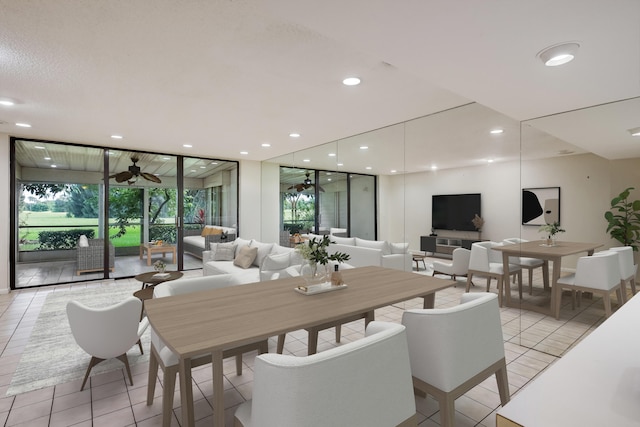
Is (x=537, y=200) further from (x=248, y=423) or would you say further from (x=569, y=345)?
(x=248, y=423)

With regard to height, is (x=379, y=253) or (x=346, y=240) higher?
(x=346, y=240)

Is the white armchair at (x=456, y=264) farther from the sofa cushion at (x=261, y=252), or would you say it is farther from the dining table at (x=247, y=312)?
the sofa cushion at (x=261, y=252)

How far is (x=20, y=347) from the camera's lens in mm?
3018

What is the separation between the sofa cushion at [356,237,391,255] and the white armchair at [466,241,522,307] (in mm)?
1089

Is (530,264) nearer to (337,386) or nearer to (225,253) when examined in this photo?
(337,386)

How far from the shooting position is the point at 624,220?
2508mm

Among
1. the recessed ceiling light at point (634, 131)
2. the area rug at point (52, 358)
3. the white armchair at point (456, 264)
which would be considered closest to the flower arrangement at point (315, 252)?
the area rug at point (52, 358)

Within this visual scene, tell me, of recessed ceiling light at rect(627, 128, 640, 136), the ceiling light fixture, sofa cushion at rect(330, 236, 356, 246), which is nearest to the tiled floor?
recessed ceiling light at rect(627, 128, 640, 136)

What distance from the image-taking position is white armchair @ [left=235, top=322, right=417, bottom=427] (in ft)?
3.06

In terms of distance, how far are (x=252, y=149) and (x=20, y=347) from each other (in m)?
4.23

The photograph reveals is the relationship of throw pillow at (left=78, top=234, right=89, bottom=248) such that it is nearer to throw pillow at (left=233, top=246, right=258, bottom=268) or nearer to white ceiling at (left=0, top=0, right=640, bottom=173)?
white ceiling at (left=0, top=0, right=640, bottom=173)

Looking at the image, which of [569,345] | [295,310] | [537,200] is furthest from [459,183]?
[295,310]

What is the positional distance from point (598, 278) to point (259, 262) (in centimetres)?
400

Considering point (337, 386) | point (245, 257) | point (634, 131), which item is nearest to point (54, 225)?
point (245, 257)
